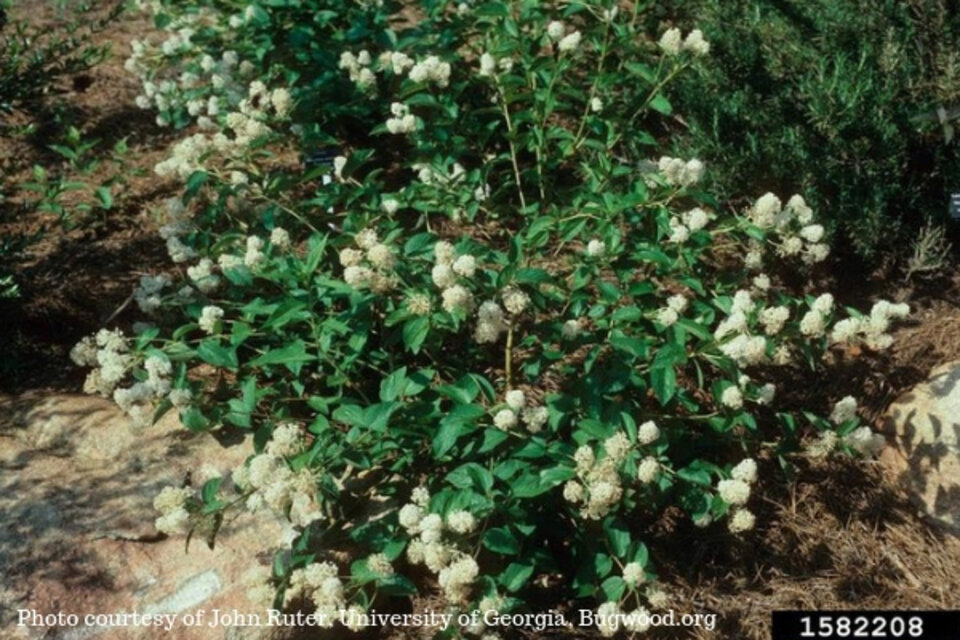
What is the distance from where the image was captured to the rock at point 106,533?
2871 millimetres

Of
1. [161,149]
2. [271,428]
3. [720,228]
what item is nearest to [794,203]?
[720,228]

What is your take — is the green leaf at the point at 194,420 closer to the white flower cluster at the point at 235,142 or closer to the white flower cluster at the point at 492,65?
the white flower cluster at the point at 235,142

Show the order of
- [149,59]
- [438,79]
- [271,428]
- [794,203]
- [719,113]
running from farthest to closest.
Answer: [149,59] < [719,113] < [438,79] < [794,203] < [271,428]

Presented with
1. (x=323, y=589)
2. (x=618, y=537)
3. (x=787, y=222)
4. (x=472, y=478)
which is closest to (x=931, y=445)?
(x=787, y=222)

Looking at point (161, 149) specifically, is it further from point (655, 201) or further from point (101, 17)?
point (655, 201)

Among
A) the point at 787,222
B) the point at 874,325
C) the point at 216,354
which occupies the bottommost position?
the point at 216,354

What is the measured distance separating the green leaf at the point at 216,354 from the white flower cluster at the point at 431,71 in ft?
4.09

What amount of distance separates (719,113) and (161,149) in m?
2.68

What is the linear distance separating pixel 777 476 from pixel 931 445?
21.2 inches

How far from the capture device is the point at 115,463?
3273 millimetres

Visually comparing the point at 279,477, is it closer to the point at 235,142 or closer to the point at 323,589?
the point at 323,589

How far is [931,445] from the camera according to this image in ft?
11.3

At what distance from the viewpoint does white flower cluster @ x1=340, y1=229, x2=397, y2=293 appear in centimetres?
283

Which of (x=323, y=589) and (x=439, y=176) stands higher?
(x=439, y=176)
